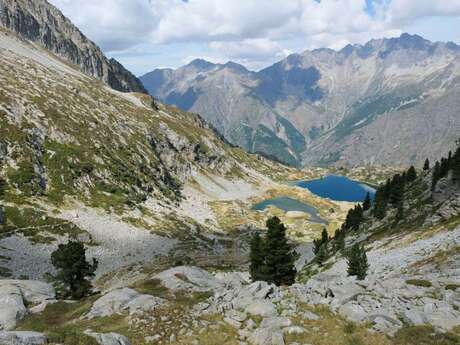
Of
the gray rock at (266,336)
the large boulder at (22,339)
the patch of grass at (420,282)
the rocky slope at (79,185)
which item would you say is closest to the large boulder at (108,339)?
the large boulder at (22,339)

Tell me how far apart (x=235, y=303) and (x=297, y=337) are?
5858 mm

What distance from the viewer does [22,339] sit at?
16.1 m

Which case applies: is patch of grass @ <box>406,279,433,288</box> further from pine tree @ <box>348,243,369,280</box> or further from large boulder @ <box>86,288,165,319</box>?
large boulder @ <box>86,288,165,319</box>

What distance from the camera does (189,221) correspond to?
137 m

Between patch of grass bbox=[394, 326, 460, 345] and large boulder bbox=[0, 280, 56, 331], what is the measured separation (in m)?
24.2

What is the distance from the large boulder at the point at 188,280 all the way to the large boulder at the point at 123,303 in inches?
170

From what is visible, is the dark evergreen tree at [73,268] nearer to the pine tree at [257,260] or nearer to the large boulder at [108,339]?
the pine tree at [257,260]

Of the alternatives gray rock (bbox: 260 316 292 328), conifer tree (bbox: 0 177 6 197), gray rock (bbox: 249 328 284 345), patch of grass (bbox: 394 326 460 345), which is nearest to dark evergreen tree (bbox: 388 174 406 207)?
patch of grass (bbox: 394 326 460 345)

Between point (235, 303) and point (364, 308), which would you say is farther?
point (235, 303)

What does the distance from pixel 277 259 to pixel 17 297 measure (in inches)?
1126

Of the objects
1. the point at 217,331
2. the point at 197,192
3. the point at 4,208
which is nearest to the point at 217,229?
the point at 197,192

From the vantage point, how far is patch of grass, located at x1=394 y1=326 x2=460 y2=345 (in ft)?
62.9

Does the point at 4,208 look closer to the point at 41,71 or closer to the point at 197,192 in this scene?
the point at 197,192

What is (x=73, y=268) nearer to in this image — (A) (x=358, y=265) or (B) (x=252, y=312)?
(B) (x=252, y=312)
